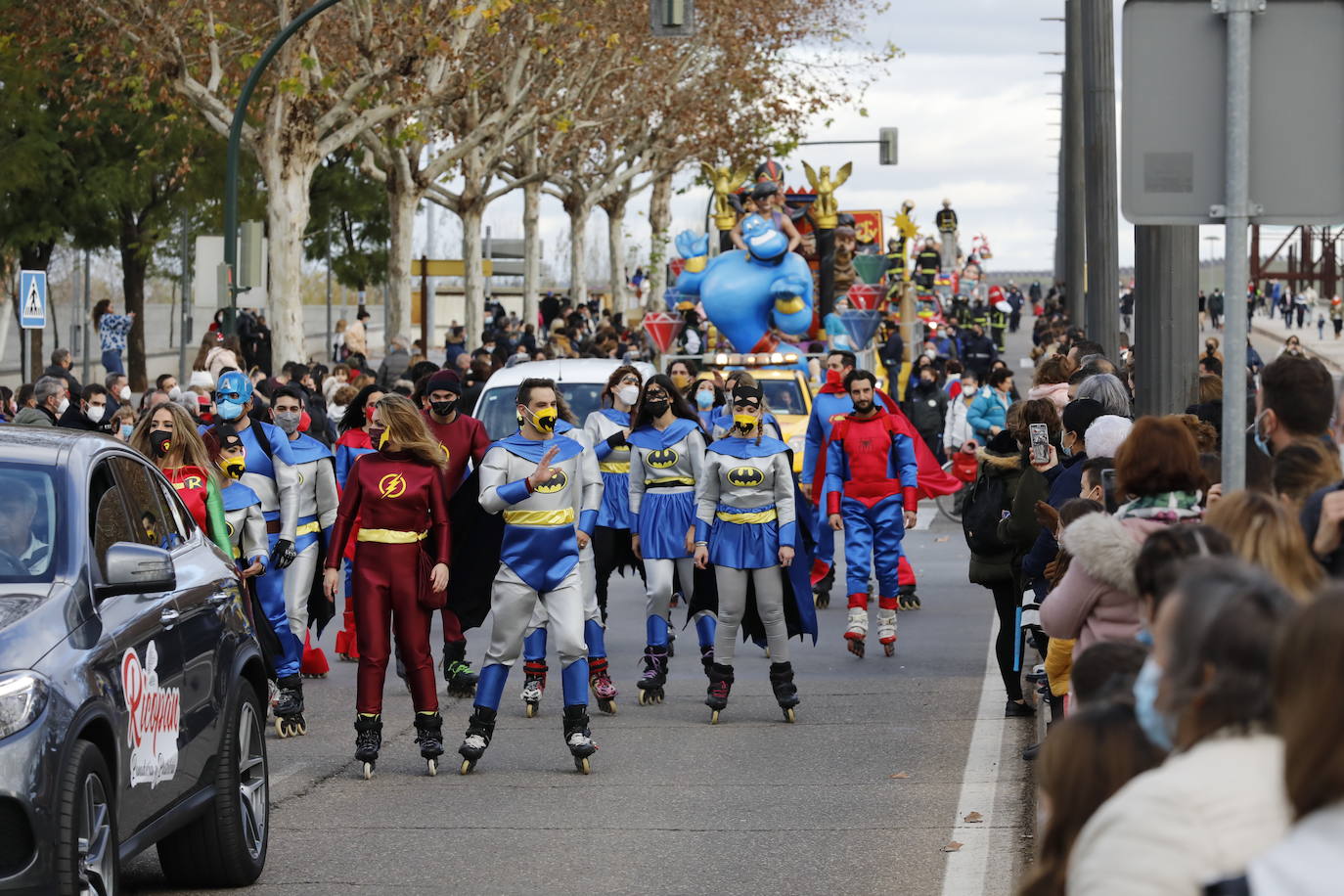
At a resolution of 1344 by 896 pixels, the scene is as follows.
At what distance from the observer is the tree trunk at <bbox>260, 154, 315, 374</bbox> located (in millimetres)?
30359

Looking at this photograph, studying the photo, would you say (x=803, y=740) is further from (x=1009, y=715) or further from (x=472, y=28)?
(x=472, y=28)

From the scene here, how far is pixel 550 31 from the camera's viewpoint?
134 feet

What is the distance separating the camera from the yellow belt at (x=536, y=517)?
35.6ft

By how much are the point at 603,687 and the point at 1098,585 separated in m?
6.24

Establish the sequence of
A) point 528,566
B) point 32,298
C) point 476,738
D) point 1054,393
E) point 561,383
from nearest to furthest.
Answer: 1. point 476,738
2. point 528,566
3. point 1054,393
4. point 561,383
5. point 32,298

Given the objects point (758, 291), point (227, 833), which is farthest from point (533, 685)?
point (758, 291)

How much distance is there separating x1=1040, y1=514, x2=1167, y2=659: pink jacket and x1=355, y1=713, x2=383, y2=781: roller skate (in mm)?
4571

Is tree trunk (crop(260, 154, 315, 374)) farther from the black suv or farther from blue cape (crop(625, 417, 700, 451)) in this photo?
the black suv

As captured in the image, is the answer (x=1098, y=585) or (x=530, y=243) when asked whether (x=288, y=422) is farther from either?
(x=530, y=243)

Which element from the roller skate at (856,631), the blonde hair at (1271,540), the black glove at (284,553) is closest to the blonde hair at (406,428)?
the black glove at (284,553)

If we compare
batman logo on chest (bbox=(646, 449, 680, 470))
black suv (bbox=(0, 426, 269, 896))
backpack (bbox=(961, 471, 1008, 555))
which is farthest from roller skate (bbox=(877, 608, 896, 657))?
black suv (bbox=(0, 426, 269, 896))

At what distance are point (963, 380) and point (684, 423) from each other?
11.8m

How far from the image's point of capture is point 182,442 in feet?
36.0

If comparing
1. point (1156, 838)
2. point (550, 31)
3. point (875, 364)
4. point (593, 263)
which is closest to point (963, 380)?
point (875, 364)
